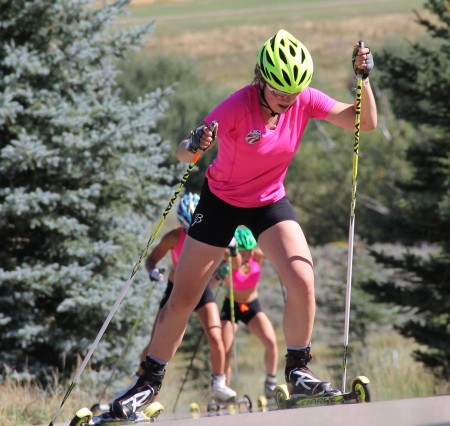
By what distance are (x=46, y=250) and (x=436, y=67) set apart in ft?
30.0

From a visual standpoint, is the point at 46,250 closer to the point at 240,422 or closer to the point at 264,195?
the point at 264,195

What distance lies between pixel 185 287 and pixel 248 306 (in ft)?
16.4

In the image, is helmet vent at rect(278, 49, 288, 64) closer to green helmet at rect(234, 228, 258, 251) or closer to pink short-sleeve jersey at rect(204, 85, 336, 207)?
pink short-sleeve jersey at rect(204, 85, 336, 207)

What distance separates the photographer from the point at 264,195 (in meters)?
6.17

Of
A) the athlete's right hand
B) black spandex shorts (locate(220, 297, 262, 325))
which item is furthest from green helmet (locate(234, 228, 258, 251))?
the athlete's right hand

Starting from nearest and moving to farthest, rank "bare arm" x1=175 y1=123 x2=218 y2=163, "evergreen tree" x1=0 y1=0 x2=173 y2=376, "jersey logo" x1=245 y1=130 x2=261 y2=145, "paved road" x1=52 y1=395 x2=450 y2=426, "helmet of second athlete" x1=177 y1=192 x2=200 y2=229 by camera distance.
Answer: "paved road" x1=52 y1=395 x2=450 y2=426 < "bare arm" x1=175 y1=123 x2=218 y2=163 < "jersey logo" x1=245 y1=130 x2=261 y2=145 < "helmet of second athlete" x1=177 y1=192 x2=200 y2=229 < "evergreen tree" x1=0 y1=0 x2=173 y2=376

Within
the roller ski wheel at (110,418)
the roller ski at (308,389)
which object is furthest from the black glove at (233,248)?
the roller ski wheel at (110,418)

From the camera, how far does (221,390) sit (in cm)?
963

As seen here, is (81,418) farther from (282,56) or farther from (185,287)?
(282,56)

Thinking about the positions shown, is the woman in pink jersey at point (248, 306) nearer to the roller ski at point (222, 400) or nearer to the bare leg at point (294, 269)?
the roller ski at point (222, 400)

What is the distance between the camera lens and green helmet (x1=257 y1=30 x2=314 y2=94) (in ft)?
19.0

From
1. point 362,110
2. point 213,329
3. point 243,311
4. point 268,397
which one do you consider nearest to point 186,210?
point 213,329

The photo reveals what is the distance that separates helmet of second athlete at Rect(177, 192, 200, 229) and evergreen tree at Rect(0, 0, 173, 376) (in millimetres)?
5074

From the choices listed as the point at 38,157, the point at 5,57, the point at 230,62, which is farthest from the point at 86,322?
the point at 230,62
